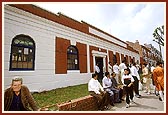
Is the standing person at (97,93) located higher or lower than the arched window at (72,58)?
lower

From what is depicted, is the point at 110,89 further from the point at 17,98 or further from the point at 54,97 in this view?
the point at 17,98

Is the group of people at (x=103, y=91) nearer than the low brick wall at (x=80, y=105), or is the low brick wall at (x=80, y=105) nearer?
the group of people at (x=103, y=91)

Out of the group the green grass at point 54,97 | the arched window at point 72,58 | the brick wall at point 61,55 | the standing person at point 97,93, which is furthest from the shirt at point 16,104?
the arched window at point 72,58

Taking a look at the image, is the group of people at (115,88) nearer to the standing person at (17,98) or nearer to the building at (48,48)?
the building at (48,48)

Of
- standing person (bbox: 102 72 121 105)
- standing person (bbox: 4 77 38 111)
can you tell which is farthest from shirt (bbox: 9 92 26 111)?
standing person (bbox: 102 72 121 105)

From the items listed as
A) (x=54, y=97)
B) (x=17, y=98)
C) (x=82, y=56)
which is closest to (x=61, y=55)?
(x=82, y=56)

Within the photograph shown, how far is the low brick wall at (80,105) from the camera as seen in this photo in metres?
3.65

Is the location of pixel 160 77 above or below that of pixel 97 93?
above

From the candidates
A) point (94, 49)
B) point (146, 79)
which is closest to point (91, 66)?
point (94, 49)

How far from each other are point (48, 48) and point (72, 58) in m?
1.53

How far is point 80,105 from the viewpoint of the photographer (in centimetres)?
409

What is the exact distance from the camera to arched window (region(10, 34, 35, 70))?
517 centimetres

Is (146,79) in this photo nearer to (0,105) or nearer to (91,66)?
(91,66)

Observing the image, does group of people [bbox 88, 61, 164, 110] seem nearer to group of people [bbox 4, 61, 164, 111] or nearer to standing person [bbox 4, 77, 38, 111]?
group of people [bbox 4, 61, 164, 111]
